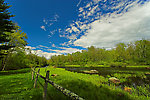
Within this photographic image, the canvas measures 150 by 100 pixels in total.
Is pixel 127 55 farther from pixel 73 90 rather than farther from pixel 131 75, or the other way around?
pixel 73 90

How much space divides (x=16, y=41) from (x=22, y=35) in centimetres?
387

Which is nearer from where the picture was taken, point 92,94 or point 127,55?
point 92,94

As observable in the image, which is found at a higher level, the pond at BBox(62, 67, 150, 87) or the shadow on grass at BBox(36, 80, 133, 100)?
the shadow on grass at BBox(36, 80, 133, 100)

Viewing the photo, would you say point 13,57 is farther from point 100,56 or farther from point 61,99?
point 100,56

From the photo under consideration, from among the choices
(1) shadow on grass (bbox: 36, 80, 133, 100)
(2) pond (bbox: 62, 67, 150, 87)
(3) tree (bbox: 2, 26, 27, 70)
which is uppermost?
(3) tree (bbox: 2, 26, 27, 70)

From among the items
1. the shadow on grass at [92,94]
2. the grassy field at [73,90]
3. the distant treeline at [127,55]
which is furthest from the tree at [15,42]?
the distant treeline at [127,55]

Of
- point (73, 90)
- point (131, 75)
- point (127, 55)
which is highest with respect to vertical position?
point (127, 55)

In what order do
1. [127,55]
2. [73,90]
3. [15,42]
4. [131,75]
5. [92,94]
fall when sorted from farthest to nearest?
[127,55] < [15,42] < [131,75] < [73,90] < [92,94]

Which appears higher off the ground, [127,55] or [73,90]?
[127,55]

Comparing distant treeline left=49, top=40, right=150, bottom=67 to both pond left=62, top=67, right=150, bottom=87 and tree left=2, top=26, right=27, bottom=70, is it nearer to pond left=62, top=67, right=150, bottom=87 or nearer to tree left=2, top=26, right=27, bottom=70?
pond left=62, top=67, right=150, bottom=87

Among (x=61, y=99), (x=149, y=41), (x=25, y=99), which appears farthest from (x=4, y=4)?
(x=149, y=41)

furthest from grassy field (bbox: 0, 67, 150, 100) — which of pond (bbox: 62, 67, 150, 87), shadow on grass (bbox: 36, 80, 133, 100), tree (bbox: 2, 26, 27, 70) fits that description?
tree (bbox: 2, 26, 27, 70)

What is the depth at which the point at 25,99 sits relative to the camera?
14.7ft

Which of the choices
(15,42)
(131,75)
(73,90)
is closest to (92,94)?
(73,90)
